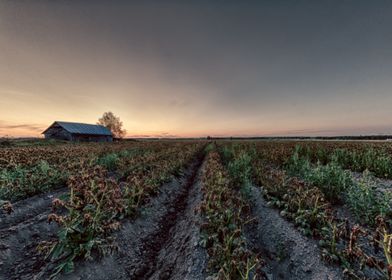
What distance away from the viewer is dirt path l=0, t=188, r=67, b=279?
11.4 feet

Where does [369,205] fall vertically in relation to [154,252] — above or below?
above

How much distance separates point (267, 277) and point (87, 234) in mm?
3536

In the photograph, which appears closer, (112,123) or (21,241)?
(21,241)

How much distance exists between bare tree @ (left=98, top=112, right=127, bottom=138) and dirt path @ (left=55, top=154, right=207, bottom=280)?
3200 inches

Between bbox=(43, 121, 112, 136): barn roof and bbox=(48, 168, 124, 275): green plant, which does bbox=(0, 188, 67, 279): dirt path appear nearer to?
bbox=(48, 168, 124, 275): green plant

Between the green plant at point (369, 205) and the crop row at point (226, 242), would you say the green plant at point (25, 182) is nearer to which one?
the crop row at point (226, 242)

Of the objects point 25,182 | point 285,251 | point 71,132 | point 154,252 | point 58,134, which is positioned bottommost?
point 154,252

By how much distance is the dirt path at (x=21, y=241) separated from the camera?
11.4 feet

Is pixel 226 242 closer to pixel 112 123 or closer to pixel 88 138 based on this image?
pixel 88 138

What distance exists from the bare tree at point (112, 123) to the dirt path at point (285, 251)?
273 feet

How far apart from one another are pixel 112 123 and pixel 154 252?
84.4 meters

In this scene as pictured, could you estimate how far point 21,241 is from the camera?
412cm

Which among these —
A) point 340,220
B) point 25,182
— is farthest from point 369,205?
point 25,182

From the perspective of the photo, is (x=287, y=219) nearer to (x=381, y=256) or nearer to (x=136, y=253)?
(x=381, y=256)
